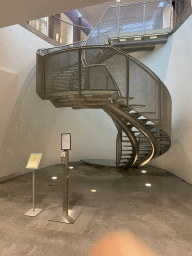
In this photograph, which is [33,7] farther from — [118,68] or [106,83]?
[118,68]

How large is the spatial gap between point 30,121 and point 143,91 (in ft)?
11.5

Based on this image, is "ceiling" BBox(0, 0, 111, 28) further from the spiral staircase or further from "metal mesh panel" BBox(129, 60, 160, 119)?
"metal mesh panel" BBox(129, 60, 160, 119)

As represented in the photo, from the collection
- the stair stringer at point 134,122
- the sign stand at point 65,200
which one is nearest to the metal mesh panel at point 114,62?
the stair stringer at point 134,122

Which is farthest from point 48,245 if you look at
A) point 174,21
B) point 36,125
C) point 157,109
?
point 174,21

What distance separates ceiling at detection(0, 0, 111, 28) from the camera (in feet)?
7.34

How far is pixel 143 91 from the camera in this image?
168 inches

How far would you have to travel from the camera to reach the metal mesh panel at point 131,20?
20.9 ft

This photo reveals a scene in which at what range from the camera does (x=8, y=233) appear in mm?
2459

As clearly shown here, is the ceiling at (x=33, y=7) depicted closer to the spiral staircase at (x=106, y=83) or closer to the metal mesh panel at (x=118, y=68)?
the spiral staircase at (x=106, y=83)

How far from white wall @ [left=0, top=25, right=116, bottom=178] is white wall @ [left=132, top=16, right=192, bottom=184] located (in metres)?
2.70

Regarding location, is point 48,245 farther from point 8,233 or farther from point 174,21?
point 174,21

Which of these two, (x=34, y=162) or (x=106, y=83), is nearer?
(x=34, y=162)

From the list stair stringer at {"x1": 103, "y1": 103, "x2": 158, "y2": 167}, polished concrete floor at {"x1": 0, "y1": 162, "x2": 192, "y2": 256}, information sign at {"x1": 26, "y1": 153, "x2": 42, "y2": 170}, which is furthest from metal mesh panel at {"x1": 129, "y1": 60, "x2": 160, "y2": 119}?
information sign at {"x1": 26, "y1": 153, "x2": 42, "y2": 170}

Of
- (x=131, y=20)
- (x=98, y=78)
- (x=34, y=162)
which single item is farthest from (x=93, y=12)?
(x=34, y=162)
